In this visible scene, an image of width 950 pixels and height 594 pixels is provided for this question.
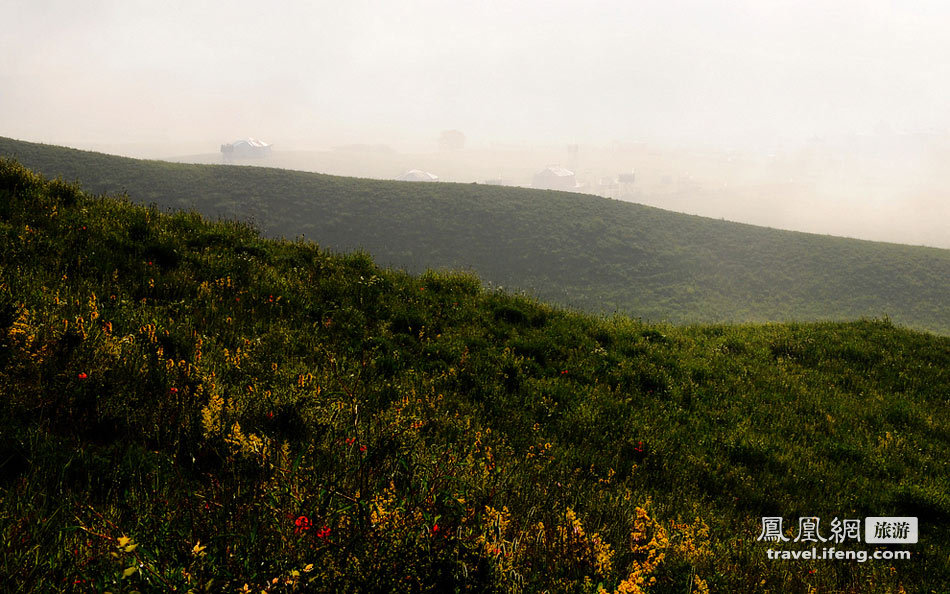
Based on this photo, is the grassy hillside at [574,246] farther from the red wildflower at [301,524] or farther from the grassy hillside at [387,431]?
the red wildflower at [301,524]

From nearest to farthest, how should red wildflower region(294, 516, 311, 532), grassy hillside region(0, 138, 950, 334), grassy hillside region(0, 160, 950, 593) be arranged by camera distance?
red wildflower region(294, 516, 311, 532) < grassy hillside region(0, 160, 950, 593) < grassy hillside region(0, 138, 950, 334)

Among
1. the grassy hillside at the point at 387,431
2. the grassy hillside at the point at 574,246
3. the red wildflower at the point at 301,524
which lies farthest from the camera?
the grassy hillside at the point at 574,246

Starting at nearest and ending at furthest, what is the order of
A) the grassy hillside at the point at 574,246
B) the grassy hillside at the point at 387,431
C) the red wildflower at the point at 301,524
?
the red wildflower at the point at 301,524 < the grassy hillside at the point at 387,431 < the grassy hillside at the point at 574,246

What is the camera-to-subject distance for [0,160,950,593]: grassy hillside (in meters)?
2.31

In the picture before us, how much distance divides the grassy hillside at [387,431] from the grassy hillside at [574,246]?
40.9 metres

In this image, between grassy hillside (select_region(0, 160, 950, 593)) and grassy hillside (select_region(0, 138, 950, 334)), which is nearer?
grassy hillside (select_region(0, 160, 950, 593))

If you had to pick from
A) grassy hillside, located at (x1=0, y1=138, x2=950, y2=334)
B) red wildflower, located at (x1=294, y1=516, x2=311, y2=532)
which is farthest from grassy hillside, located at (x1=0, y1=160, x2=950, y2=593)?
grassy hillside, located at (x1=0, y1=138, x2=950, y2=334)

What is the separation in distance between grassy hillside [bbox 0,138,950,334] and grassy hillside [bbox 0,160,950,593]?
40893mm

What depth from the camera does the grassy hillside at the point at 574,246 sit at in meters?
55.4

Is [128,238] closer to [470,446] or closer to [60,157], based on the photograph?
[470,446]

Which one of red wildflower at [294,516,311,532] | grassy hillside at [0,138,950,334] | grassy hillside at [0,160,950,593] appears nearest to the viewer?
red wildflower at [294,516,311,532]

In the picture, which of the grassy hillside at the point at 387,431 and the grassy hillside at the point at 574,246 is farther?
the grassy hillside at the point at 574,246

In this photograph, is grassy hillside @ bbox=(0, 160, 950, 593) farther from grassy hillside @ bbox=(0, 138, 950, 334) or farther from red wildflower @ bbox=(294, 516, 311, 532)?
grassy hillside @ bbox=(0, 138, 950, 334)

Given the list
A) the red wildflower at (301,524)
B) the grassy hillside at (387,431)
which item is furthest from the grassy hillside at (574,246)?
the red wildflower at (301,524)
